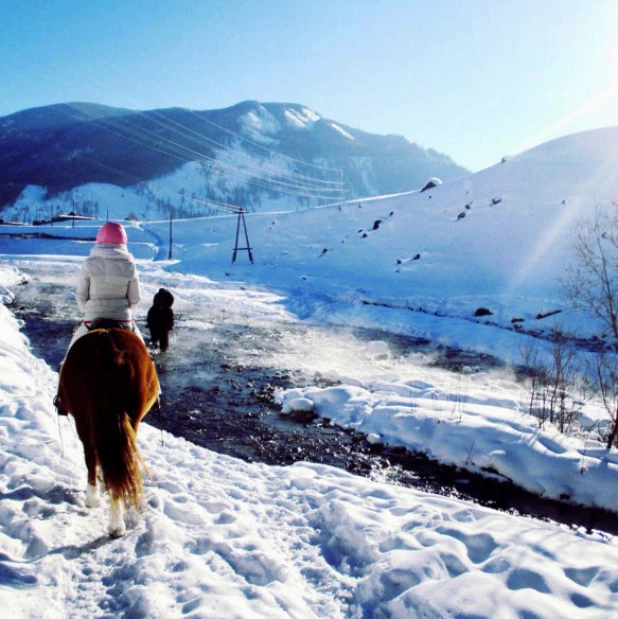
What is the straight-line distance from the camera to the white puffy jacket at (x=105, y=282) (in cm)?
438

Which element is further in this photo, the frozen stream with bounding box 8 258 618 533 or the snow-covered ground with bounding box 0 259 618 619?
the frozen stream with bounding box 8 258 618 533

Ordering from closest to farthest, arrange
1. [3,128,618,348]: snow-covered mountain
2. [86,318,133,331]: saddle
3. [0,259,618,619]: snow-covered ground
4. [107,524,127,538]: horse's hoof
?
[0,259,618,619]: snow-covered ground < [107,524,127,538]: horse's hoof < [86,318,133,331]: saddle < [3,128,618,348]: snow-covered mountain

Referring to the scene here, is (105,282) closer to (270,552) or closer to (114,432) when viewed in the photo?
(114,432)

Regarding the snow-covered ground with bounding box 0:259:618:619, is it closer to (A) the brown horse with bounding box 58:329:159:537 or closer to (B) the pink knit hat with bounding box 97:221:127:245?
(A) the brown horse with bounding box 58:329:159:537

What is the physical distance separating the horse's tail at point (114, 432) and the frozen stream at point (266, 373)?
81.7 inches

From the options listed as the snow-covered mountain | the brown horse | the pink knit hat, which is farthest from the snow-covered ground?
the snow-covered mountain

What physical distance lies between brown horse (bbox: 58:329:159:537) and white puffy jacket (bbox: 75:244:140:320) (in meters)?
0.70

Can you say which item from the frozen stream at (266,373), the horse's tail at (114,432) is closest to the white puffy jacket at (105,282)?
the horse's tail at (114,432)

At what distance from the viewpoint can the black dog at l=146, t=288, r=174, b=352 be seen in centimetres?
1180

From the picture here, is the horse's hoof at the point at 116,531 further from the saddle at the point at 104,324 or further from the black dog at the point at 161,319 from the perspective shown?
the black dog at the point at 161,319

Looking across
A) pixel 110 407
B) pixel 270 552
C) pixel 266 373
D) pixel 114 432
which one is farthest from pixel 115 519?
pixel 266 373

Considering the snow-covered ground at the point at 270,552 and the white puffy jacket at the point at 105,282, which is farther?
the white puffy jacket at the point at 105,282

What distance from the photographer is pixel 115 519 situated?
11.4 ft

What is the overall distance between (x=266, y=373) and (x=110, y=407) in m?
7.49
